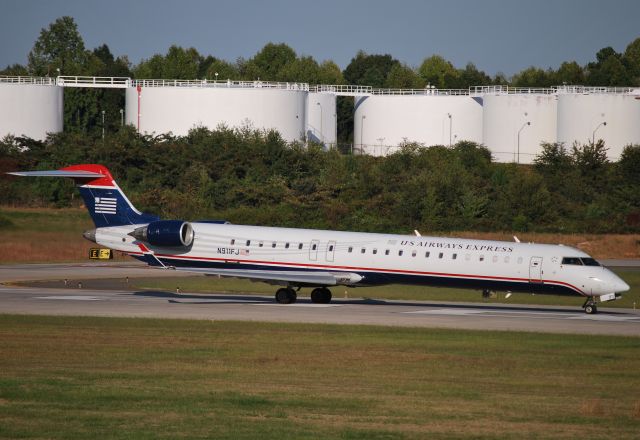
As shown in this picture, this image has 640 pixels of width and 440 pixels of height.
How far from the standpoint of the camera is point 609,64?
134 m

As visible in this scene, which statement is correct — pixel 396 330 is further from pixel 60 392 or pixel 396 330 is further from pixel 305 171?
pixel 305 171

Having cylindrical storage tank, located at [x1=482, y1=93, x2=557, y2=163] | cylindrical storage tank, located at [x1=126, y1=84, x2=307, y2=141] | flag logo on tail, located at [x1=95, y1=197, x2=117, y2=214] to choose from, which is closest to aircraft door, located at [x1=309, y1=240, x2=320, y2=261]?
flag logo on tail, located at [x1=95, y1=197, x2=117, y2=214]

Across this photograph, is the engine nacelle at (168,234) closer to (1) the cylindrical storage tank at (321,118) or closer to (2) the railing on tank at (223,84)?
(2) the railing on tank at (223,84)

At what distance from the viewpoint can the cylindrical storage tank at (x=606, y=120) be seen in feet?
302

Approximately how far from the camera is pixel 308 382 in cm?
2027

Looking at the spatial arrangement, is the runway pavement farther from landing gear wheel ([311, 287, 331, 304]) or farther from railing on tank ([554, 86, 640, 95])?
railing on tank ([554, 86, 640, 95])

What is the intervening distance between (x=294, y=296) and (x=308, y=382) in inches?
695

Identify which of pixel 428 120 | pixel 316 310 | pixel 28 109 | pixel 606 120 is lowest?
pixel 316 310

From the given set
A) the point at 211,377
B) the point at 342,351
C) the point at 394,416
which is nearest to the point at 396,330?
the point at 342,351

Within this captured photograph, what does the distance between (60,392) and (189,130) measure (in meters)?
73.2

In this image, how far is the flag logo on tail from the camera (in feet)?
128

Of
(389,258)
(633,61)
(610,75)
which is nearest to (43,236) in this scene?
(389,258)

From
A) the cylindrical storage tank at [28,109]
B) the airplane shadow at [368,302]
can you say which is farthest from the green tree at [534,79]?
the airplane shadow at [368,302]

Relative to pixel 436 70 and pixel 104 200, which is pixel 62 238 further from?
pixel 436 70
